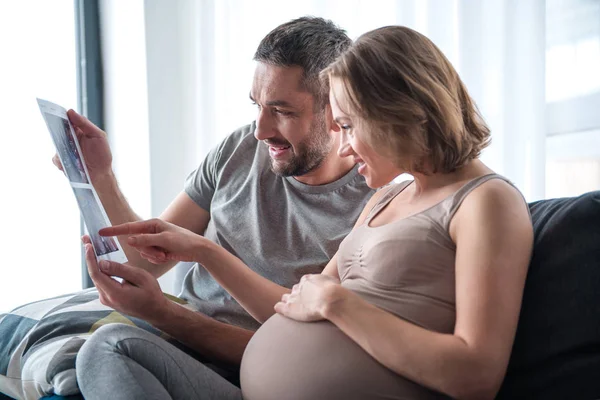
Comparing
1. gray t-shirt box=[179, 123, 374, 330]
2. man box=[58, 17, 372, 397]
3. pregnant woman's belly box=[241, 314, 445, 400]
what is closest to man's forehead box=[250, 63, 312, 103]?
man box=[58, 17, 372, 397]

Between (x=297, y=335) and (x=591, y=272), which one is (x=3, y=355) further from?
(x=591, y=272)

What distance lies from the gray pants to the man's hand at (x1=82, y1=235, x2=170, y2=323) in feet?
0.60

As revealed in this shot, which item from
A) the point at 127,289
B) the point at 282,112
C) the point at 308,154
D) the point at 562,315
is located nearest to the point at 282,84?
the point at 282,112

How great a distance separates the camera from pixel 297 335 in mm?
1134

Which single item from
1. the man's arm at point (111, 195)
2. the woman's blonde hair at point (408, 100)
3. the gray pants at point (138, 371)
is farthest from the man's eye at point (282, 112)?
the gray pants at point (138, 371)

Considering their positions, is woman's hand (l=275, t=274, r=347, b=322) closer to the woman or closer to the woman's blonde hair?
the woman

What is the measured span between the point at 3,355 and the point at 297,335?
70cm

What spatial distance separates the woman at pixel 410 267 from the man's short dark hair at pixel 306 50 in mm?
440

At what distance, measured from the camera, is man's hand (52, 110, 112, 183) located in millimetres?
1625

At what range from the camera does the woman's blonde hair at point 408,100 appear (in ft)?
3.72

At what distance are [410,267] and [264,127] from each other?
2.27 feet

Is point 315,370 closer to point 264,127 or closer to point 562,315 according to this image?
point 562,315

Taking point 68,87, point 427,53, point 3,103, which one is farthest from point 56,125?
point 68,87

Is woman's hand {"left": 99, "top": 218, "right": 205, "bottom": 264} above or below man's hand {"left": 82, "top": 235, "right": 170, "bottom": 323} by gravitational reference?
above
